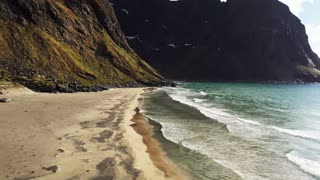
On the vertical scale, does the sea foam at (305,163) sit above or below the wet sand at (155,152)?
below

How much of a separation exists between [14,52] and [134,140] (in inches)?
2963

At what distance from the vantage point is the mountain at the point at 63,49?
89.7m

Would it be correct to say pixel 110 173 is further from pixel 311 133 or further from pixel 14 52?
pixel 14 52

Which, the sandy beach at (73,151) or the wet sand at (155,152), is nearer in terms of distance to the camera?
the sandy beach at (73,151)

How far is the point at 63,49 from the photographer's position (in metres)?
112

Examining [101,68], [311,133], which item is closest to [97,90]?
[101,68]

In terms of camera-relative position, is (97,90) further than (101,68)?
No

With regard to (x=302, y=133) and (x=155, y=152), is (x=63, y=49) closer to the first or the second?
(x=302, y=133)

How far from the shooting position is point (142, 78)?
149 meters

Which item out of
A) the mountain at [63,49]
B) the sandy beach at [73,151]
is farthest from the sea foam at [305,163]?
the mountain at [63,49]

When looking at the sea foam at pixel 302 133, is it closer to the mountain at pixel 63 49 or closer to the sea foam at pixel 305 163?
the sea foam at pixel 305 163

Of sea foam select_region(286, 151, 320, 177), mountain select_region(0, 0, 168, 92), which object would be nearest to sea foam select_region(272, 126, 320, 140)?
sea foam select_region(286, 151, 320, 177)

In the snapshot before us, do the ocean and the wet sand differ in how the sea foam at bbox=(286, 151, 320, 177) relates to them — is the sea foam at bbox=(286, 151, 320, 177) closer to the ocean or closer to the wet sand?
the ocean

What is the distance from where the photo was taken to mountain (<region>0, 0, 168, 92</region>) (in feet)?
294
